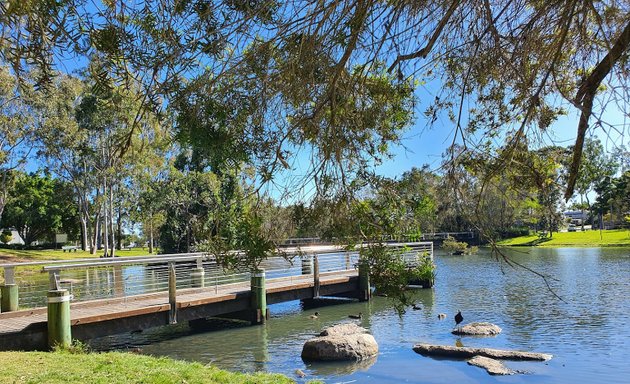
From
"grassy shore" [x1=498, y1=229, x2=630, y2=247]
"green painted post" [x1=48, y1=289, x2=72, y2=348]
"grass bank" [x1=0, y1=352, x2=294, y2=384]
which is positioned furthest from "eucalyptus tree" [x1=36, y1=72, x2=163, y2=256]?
"grassy shore" [x1=498, y1=229, x2=630, y2=247]

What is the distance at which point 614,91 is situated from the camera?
4680 mm

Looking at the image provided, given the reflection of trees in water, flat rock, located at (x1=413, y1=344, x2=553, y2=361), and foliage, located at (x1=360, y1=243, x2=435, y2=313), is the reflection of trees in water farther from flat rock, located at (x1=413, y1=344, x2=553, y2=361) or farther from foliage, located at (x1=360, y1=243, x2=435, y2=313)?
foliage, located at (x1=360, y1=243, x2=435, y2=313)

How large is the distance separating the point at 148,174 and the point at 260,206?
113 feet

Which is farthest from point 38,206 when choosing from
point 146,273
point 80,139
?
point 146,273

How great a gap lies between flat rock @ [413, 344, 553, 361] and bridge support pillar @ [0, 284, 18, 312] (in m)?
8.64

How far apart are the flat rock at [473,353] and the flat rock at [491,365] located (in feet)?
1.09

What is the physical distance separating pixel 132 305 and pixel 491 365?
26.2 ft

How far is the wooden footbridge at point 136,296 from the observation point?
9938 mm

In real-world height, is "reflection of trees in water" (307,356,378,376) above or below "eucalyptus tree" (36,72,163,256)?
below

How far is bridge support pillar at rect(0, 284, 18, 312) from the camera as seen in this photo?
11156mm

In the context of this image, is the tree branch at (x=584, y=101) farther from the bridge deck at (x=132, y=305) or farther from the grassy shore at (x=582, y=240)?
the grassy shore at (x=582, y=240)

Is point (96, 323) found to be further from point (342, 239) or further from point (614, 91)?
point (614, 91)

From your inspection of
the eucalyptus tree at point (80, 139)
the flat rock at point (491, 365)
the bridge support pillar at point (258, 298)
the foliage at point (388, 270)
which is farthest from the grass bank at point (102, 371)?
the eucalyptus tree at point (80, 139)

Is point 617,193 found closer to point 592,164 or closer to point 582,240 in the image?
point 582,240
